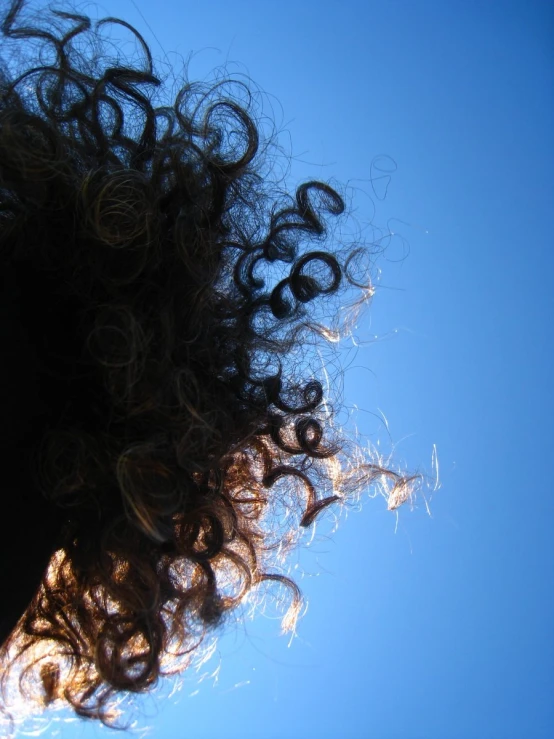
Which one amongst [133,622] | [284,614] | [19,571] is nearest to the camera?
[19,571]

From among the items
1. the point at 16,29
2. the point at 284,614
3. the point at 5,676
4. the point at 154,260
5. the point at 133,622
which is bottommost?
the point at 5,676

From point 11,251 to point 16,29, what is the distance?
279 millimetres

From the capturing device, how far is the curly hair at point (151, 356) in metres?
0.60

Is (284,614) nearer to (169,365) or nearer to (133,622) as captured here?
(133,622)

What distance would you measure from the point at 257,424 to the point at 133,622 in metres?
0.22

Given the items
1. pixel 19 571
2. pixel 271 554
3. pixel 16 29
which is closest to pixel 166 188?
pixel 16 29

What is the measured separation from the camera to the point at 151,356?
2.04ft

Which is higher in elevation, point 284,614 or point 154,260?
point 154,260

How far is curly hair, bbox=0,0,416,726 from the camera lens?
1.97 feet

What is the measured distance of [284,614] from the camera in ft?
3.05

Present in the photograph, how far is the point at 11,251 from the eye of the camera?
1.94 ft

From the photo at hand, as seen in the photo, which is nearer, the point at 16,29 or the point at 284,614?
the point at 16,29

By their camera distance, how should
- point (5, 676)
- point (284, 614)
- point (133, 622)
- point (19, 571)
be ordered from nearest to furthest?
point (19, 571)
point (133, 622)
point (5, 676)
point (284, 614)

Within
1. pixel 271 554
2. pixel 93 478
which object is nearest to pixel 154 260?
pixel 93 478
